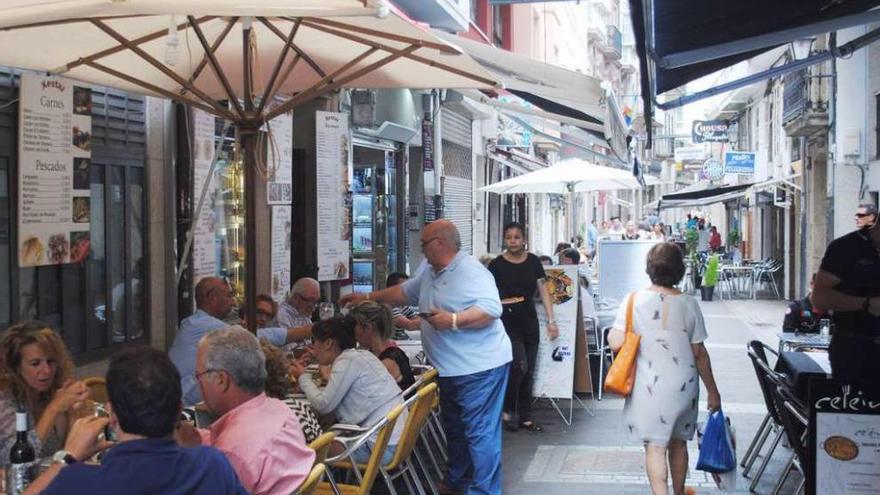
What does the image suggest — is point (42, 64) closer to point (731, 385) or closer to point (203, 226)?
point (203, 226)

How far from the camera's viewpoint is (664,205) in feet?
106

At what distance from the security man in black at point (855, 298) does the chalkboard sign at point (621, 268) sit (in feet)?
27.7

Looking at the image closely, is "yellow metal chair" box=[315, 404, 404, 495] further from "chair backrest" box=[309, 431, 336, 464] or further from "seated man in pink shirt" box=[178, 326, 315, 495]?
"seated man in pink shirt" box=[178, 326, 315, 495]

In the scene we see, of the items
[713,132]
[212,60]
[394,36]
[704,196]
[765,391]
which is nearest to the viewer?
[394,36]

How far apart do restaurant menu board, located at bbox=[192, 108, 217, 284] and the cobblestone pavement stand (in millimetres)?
2876

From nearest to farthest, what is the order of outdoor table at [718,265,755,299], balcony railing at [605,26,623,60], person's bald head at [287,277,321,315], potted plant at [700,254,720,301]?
person's bald head at [287,277,321,315]
potted plant at [700,254,720,301]
outdoor table at [718,265,755,299]
balcony railing at [605,26,623,60]

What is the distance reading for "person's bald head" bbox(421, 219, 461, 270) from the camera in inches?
274

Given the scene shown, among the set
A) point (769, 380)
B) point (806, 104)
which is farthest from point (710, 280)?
point (769, 380)

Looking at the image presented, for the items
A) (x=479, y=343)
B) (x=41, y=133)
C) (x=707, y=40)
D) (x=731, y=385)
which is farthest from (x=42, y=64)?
(x=731, y=385)

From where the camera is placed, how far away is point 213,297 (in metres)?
6.95

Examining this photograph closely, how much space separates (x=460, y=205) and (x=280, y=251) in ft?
32.2

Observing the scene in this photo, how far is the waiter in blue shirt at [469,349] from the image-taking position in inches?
271

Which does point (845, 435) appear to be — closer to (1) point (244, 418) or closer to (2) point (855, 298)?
(2) point (855, 298)

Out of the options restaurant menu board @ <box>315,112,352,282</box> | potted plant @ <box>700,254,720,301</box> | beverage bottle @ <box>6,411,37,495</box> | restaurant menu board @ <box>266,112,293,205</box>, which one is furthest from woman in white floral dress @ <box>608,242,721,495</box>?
potted plant @ <box>700,254,720,301</box>
